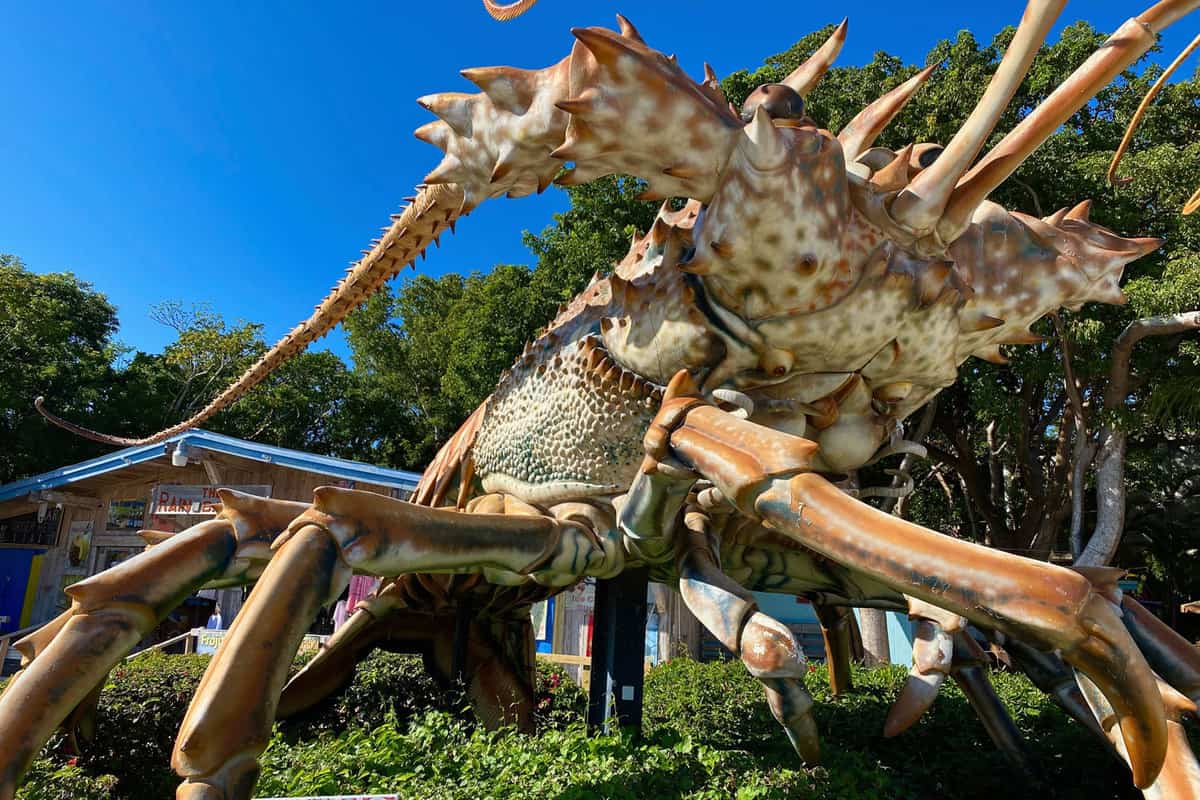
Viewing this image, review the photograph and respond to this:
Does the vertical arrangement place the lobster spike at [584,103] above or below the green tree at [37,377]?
below

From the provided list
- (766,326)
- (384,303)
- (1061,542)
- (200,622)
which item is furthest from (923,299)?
(384,303)

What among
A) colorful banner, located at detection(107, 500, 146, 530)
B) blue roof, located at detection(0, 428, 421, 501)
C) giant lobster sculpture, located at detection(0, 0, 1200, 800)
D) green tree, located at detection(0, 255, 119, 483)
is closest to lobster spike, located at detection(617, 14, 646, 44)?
giant lobster sculpture, located at detection(0, 0, 1200, 800)

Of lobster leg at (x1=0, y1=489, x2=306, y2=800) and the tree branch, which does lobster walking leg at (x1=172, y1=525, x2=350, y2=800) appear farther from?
the tree branch

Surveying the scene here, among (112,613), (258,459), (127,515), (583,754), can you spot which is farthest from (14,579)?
(583,754)

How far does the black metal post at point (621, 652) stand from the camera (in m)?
3.48

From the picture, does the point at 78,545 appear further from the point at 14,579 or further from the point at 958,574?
the point at 958,574

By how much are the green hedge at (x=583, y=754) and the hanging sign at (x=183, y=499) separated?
7.59 m

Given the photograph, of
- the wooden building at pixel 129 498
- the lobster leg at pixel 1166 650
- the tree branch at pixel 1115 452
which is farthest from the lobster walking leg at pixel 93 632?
the tree branch at pixel 1115 452

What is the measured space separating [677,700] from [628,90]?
471 cm

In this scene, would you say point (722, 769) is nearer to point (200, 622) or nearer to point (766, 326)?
point (766, 326)

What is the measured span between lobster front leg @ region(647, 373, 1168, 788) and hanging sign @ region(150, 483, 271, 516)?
480 inches

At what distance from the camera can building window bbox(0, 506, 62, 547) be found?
16.6 m

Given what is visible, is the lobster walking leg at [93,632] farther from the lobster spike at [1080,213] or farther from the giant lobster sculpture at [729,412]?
the lobster spike at [1080,213]

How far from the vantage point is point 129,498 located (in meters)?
14.9
